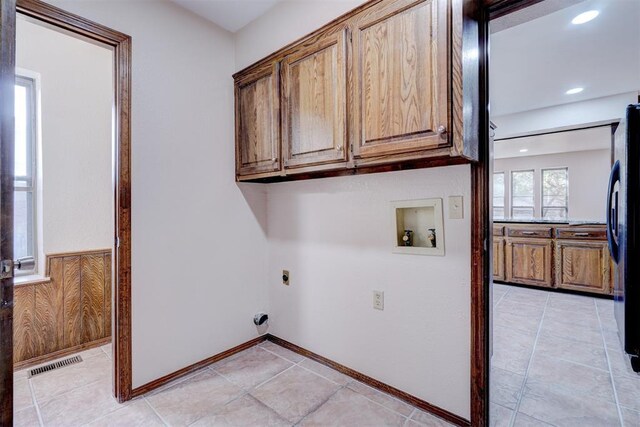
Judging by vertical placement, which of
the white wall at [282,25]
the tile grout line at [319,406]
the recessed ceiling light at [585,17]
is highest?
the recessed ceiling light at [585,17]

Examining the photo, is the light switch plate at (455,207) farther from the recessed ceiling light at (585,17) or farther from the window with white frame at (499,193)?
the window with white frame at (499,193)

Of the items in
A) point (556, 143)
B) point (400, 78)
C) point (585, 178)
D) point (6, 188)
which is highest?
point (556, 143)

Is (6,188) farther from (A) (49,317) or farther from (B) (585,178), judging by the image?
(B) (585,178)

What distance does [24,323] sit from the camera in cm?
226

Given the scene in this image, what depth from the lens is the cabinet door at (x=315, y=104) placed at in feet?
5.60

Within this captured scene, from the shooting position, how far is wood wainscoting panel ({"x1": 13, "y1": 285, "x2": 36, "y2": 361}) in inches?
87.4

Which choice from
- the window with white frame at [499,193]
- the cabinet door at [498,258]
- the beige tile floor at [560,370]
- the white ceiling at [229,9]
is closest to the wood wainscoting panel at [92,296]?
the white ceiling at [229,9]

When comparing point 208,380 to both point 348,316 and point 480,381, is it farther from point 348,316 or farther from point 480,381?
point 480,381

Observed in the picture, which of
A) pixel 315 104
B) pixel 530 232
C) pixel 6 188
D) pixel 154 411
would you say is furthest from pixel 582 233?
pixel 6 188

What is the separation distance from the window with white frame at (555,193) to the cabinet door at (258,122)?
8102 millimetres

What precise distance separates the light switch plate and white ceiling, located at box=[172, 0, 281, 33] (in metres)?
1.78

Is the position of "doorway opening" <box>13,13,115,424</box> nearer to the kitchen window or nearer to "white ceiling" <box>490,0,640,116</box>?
"white ceiling" <box>490,0,640,116</box>

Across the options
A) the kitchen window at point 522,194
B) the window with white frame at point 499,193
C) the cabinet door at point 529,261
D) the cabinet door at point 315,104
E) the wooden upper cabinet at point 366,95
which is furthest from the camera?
the window with white frame at point 499,193

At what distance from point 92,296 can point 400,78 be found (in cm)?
292
